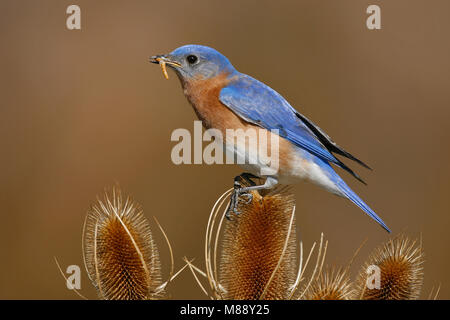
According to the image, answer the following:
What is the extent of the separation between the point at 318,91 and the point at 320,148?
3991mm

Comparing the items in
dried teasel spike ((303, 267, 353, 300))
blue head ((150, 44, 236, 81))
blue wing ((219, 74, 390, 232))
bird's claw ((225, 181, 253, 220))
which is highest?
blue head ((150, 44, 236, 81))

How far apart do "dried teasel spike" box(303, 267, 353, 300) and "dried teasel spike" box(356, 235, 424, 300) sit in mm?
200

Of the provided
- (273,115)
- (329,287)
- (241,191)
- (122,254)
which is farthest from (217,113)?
(329,287)

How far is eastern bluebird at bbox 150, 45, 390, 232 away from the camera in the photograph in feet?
18.7

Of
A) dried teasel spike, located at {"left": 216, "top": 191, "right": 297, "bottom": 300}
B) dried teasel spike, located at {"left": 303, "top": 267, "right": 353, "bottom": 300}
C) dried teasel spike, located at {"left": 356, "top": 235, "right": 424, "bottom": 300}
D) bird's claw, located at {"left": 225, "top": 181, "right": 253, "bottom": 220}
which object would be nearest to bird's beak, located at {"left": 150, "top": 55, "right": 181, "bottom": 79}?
bird's claw, located at {"left": 225, "top": 181, "right": 253, "bottom": 220}

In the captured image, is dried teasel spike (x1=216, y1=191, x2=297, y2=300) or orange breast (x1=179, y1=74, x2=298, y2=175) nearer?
dried teasel spike (x1=216, y1=191, x2=297, y2=300)

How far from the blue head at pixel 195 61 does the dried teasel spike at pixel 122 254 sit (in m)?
1.73

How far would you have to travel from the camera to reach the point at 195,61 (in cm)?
599

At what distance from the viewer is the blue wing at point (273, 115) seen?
5805mm

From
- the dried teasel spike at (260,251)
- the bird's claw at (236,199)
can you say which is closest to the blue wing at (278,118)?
the bird's claw at (236,199)

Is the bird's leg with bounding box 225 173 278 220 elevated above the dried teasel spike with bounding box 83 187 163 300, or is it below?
above

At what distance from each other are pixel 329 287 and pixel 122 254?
1627 millimetres

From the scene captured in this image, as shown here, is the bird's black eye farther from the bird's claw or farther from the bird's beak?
the bird's claw

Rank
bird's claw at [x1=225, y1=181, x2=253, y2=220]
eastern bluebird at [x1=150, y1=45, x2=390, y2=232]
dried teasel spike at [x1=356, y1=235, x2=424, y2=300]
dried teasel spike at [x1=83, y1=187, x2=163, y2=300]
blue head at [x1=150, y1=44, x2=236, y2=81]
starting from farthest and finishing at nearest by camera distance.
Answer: blue head at [x1=150, y1=44, x2=236, y2=81]
eastern bluebird at [x1=150, y1=45, x2=390, y2=232]
bird's claw at [x1=225, y1=181, x2=253, y2=220]
dried teasel spike at [x1=83, y1=187, x2=163, y2=300]
dried teasel spike at [x1=356, y1=235, x2=424, y2=300]
